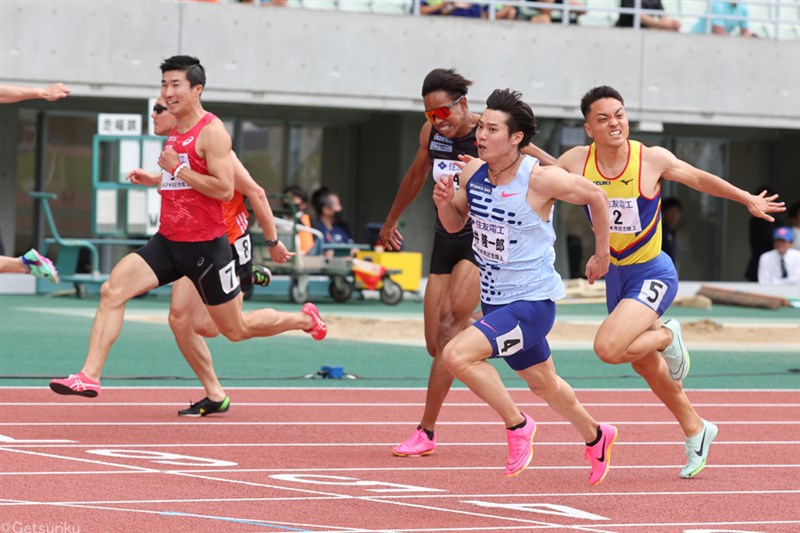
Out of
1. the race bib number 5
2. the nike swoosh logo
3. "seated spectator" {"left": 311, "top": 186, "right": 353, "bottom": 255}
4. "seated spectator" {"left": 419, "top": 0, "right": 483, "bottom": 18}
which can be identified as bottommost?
the nike swoosh logo

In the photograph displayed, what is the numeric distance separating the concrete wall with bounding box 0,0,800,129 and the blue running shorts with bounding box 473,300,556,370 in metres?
15.5

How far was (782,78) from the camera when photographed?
84.7 feet

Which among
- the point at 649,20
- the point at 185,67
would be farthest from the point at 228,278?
the point at 649,20

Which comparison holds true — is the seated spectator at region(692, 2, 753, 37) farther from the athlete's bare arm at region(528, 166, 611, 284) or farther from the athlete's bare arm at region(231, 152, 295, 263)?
the athlete's bare arm at region(528, 166, 611, 284)

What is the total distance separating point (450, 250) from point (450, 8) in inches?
623

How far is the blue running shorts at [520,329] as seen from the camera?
7.32 m

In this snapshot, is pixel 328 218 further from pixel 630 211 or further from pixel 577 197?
pixel 577 197

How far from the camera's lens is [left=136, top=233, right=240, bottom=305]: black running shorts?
29.7ft

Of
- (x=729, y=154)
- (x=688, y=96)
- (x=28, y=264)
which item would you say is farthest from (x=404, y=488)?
(x=729, y=154)

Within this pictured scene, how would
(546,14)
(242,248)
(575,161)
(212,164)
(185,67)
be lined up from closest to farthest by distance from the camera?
(575,161), (212,164), (185,67), (242,248), (546,14)

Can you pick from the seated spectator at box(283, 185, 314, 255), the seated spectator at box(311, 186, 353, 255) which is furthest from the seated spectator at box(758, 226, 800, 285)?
the seated spectator at box(283, 185, 314, 255)

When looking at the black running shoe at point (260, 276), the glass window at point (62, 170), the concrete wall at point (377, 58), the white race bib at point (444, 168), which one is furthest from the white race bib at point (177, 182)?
the glass window at point (62, 170)

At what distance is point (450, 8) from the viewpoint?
24062mm

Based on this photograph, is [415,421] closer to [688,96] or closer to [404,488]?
[404,488]
